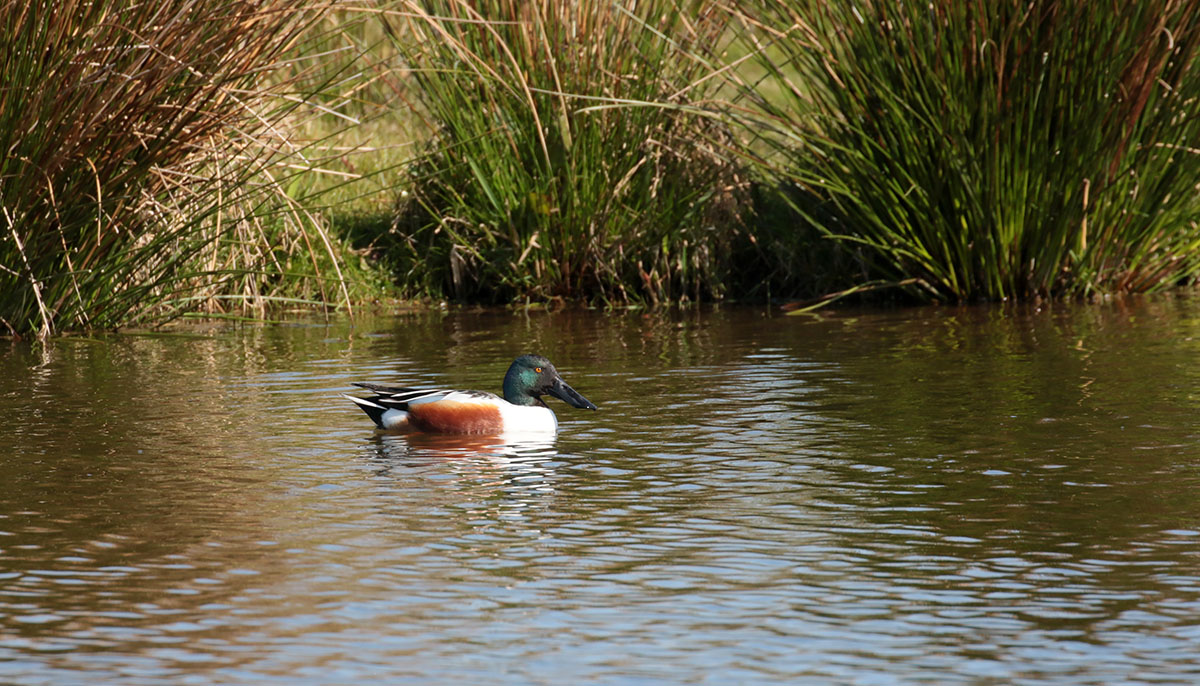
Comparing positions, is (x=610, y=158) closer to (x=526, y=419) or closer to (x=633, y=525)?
(x=526, y=419)

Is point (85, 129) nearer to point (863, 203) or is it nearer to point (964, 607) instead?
point (863, 203)

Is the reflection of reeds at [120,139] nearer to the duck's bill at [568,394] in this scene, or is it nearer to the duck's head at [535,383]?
the duck's head at [535,383]

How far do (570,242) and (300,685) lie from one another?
292 inches

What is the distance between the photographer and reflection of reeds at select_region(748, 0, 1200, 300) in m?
9.32

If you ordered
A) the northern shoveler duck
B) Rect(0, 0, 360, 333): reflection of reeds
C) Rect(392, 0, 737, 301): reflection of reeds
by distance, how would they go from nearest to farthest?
the northern shoveler duck → Rect(0, 0, 360, 333): reflection of reeds → Rect(392, 0, 737, 301): reflection of reeds

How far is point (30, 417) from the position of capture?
7.09 meters

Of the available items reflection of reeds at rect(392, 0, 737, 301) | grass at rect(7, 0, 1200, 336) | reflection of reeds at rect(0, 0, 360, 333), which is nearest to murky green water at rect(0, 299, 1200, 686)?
reflection of reeds at rect(0, 0, 360, 333)

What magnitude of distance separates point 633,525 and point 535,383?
2.04 metres

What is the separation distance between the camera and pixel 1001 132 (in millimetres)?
9586

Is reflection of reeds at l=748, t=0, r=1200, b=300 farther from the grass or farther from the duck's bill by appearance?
the duck's bill

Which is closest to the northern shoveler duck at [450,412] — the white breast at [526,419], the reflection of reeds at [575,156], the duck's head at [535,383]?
the white breast at [526,419]

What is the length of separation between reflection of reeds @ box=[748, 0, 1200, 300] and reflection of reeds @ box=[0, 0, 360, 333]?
9.33 ft

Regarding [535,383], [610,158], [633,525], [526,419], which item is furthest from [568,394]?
[610,158]

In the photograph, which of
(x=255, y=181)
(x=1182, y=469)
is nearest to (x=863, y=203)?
(x=255, y=181)
